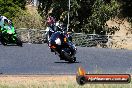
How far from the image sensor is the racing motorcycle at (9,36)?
29.4m

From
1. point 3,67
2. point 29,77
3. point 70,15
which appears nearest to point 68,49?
point 3,67

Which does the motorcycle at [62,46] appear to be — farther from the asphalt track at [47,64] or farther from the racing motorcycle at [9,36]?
the racing motorcycle at [9,36]

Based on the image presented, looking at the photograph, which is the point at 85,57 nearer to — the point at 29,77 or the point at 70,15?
the point at 29,77

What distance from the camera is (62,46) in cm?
2088

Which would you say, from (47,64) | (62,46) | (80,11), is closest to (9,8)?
(80,11)

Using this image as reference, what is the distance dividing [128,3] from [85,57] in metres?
24.3

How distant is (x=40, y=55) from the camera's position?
24641 mm

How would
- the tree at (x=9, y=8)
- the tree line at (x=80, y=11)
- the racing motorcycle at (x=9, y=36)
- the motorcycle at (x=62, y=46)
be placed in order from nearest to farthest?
the motorcycle at (x=62, y=46), the racing motorcycle at (x=9, y=36), the tree line at (x=80, y=11), the tree at (x=9, y=8)

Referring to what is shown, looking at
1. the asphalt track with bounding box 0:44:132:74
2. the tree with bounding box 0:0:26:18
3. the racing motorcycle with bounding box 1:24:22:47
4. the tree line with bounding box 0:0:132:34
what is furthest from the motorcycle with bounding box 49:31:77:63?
the tree with bounding box 0:0:26:18

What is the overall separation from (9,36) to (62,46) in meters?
9.44

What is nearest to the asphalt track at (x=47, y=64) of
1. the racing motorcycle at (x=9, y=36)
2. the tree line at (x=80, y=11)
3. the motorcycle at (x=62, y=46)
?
the motorcycle at (x=62, y=46)

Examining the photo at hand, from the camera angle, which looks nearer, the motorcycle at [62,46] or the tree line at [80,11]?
the motorcycle at [62,46]

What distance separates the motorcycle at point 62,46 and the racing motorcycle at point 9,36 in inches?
341

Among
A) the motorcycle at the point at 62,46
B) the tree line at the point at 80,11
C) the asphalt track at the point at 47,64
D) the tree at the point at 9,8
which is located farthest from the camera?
the tree at the point at 9,8
